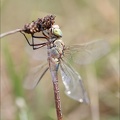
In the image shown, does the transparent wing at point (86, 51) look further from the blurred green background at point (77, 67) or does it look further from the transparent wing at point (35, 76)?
the blurred green background at point (77, 67)

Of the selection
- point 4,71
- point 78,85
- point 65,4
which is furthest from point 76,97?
point 65,4

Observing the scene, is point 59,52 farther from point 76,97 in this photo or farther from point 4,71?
point 4,71

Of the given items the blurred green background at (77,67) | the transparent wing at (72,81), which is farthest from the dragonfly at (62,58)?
the blurred green background at (77,67)

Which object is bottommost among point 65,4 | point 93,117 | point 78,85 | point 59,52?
point 93,117

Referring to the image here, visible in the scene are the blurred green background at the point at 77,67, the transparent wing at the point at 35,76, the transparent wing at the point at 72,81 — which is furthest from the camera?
the blurred green background at the point at 77,67

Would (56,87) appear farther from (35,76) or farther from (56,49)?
(35,76)

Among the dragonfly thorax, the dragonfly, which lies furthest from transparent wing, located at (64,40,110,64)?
the dragonfly thorax
